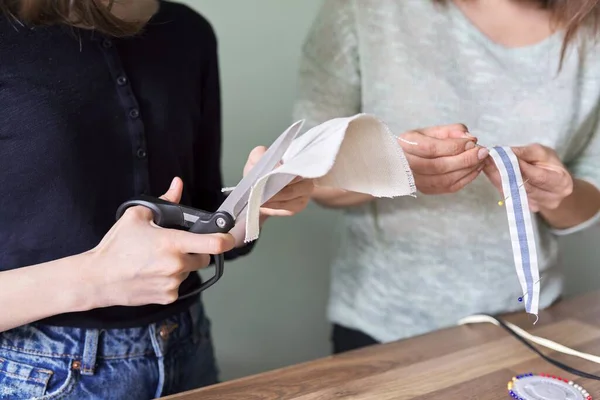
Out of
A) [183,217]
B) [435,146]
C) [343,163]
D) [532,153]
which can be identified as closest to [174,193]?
[183,217]

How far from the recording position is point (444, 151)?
0.65 metres

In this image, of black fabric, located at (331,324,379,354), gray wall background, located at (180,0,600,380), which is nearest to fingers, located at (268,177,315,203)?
black fabric, located at (331,324,379,354)

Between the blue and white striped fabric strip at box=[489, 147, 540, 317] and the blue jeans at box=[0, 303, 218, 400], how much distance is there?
35cm

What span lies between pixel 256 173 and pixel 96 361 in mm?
246

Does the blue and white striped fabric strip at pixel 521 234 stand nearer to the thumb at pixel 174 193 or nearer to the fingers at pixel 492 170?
the fingers at pixel 492 170

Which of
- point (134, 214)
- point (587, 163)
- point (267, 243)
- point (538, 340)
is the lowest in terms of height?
point (267, 243)

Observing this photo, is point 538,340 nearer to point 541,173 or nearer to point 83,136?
point 541,173

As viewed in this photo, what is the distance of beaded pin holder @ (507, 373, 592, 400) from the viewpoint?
0.60 m

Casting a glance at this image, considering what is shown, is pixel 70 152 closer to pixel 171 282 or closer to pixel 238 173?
pixel 171 282

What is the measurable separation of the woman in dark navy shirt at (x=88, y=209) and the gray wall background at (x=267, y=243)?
417 millimetres

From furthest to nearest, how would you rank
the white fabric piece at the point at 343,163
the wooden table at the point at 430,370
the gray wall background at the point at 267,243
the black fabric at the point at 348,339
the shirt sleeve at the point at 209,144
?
the gray wall background at the point at 267,243
the black fabric at the point at 348,339
the shirt sleeve at the point at 209,144
the wooden table at the point at 430,370
the white fabric piece at the point at 343,163

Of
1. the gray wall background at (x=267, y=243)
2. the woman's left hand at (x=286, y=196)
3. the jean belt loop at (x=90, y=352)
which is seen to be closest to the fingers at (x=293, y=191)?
the woman's left hand at (x=286, y=196)

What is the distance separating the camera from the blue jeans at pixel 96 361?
1.92ft

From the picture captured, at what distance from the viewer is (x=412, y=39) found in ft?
2.67
